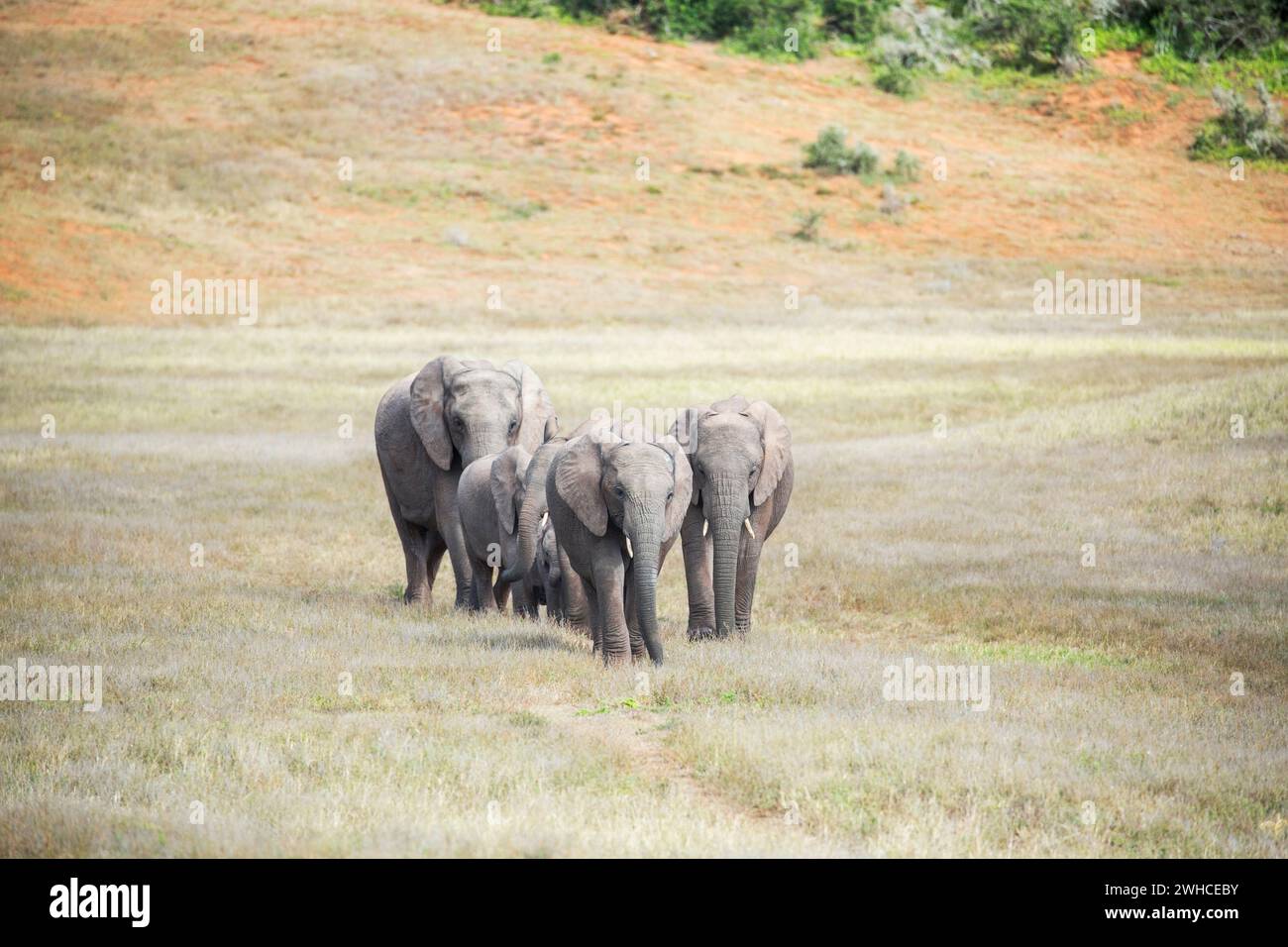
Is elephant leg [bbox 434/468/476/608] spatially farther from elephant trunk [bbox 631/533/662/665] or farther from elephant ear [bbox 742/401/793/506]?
elephant trunk [bbox 631/533/662/665]

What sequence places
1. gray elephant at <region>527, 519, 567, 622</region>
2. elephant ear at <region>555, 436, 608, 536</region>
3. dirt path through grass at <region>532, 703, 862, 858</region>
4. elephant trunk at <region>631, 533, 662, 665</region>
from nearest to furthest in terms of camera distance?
dirt path through grass at <region>532, 703, 862, 858</region> → elephant trunk at <region>631, 533, 662, 665</region> → elephant ear at <region>555, 436, 608, 536</region> → gray elephant at <region>527, 519, 567, 622</region>

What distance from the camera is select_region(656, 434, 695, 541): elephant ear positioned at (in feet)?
40.9

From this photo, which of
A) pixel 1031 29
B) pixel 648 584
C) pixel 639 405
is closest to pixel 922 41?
pixel 1031 29

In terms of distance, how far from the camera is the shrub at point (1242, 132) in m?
72.6

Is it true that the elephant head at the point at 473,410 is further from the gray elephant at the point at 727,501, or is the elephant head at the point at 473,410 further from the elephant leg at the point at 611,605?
the elephant leg at the point at 611,605

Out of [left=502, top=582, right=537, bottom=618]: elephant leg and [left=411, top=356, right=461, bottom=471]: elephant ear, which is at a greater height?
[left=411, top=356, right=461, bottom=471]: elephant ear

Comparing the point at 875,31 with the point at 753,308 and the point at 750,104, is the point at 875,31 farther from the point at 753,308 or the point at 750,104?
the point at 753,308

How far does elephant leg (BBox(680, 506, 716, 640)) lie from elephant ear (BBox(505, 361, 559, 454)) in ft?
9.01

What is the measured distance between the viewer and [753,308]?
5084 centimetres

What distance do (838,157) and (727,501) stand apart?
197 feet

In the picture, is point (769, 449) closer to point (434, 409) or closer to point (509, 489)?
point (509, 489)

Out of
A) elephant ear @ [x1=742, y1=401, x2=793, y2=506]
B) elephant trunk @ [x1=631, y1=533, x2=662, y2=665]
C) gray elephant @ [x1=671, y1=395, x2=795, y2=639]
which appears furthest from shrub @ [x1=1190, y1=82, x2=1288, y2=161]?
elephant trunk @ [x1=631, y1=533, x2=662, y2=665]

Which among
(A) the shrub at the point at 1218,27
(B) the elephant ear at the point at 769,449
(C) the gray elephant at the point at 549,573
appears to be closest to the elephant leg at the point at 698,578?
(B) the elephant ear at the point at 769,449
